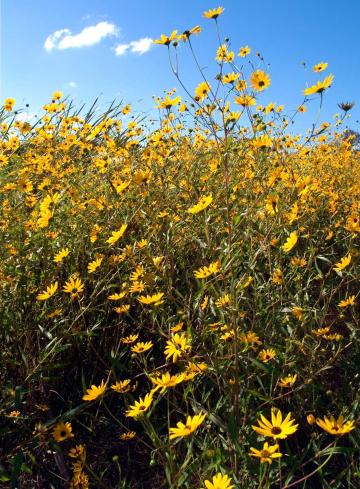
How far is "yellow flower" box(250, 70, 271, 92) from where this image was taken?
1603 mm

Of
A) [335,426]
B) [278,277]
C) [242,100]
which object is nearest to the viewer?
[335,426]

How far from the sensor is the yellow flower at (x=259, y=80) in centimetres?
160

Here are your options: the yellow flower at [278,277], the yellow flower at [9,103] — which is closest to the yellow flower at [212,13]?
the yellow flower at [278,277]

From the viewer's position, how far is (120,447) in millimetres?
1315

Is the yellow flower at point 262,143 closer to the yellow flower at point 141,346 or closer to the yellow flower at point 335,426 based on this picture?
the yellow flower at point 141,346

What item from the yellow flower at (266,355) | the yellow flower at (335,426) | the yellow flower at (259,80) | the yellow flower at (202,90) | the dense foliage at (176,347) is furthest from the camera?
the yellow flower at (202,90)

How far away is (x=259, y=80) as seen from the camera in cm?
163

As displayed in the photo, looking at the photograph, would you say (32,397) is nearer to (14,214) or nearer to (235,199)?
(14,214)

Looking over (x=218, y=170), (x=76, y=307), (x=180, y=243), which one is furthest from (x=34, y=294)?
(x=218, y=170)

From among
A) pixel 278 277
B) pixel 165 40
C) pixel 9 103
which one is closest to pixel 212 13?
pixel 165 40

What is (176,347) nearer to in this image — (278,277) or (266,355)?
(266,355)

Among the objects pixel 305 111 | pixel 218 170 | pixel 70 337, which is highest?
pixel 305 111

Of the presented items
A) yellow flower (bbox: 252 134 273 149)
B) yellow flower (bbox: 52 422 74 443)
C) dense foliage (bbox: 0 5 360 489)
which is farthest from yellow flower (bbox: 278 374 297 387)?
yellow flower (bbox: 252 134 273 149)

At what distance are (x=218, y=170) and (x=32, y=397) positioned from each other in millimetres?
1368
